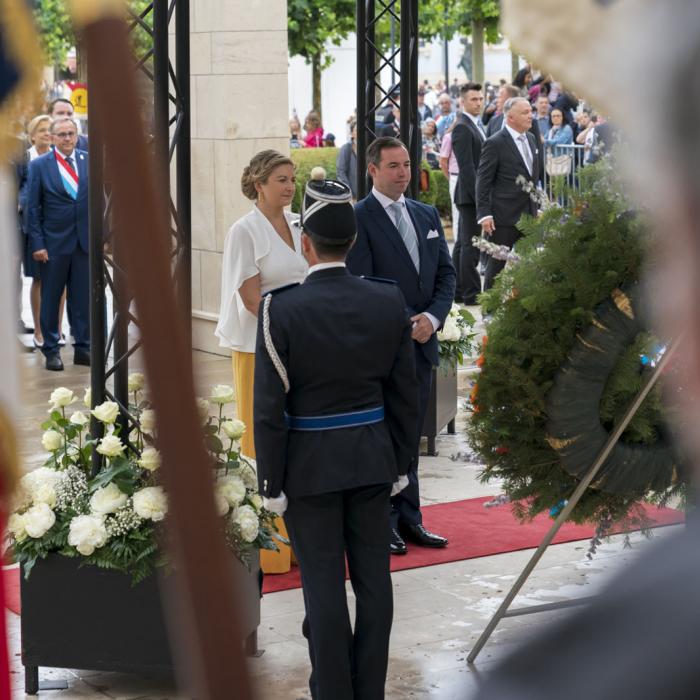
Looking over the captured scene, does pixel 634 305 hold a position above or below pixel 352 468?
above

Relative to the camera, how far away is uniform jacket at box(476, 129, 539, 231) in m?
12.6

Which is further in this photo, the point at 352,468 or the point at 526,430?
the point at 526,430

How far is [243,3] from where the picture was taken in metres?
11.1

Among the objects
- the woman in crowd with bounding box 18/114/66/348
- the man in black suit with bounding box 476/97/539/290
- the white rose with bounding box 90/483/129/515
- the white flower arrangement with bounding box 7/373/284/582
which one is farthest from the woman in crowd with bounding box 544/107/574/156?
the white rose with bounding box 90/483/129/515

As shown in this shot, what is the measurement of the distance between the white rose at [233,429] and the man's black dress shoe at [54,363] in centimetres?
658

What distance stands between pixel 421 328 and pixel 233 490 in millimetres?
1662

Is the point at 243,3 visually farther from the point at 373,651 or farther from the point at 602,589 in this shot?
the point at 602,589

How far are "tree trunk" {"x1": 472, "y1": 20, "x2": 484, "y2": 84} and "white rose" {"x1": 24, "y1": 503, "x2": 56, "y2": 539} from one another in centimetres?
2883

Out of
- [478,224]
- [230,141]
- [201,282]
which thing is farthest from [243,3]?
[478,224]

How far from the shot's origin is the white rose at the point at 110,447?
16.3 ft

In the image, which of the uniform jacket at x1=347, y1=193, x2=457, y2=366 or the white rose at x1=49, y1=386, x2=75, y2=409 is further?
the uniform jacket at x1=347, y1=193, x2=457, y2=366

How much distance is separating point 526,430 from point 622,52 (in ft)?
13.8

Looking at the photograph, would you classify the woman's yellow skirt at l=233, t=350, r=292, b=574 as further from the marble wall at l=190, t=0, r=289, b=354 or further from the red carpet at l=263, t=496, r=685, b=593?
the marble wall at l=190, t=0, r=289, b=354

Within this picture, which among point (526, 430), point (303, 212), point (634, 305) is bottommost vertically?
point (526, 430)
